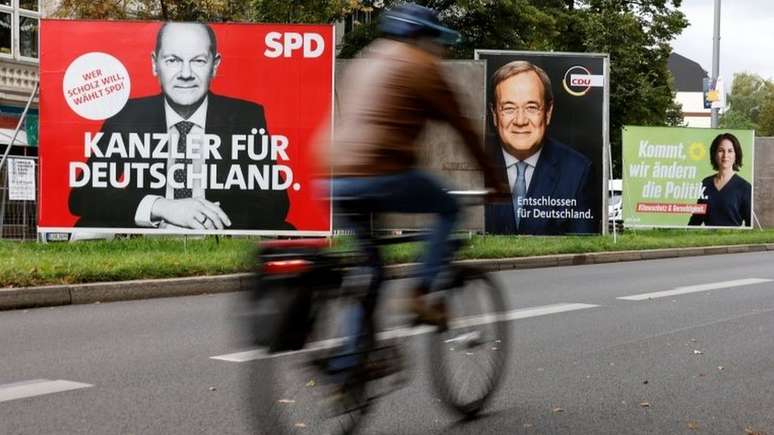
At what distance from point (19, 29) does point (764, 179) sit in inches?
854

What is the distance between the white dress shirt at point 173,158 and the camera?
14.5 m

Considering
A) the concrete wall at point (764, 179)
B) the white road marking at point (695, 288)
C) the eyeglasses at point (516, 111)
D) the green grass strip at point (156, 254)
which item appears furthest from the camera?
the concrete wall at point (764, 179)

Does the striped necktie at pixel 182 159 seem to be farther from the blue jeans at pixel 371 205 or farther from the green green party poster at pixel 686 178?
the green green party poster at pixel 686 178

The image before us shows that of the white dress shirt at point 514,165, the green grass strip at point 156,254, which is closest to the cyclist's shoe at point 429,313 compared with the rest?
the green grass strip at point 156,254

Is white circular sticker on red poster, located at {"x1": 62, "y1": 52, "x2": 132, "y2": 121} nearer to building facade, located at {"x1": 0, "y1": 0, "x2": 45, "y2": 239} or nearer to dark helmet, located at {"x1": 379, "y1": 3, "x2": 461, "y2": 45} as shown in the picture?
dark helmet, located at {"x1": 379, "y1": 3, "x2": 461, "y2": 45}

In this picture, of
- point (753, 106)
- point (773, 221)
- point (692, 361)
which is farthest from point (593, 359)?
point (753, 106)

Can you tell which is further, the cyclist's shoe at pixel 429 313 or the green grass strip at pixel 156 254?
the green grass strip at pixel 156 254

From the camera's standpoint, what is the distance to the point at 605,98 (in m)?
20.0

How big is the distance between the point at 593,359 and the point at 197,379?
105 inches

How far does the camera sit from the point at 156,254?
1325 cm

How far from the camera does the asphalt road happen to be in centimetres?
498

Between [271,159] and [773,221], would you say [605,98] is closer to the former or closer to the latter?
[271,159]

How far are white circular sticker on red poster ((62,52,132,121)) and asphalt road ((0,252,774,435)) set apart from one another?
484cm

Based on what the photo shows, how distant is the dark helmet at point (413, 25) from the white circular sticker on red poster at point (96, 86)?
10.6 meters
